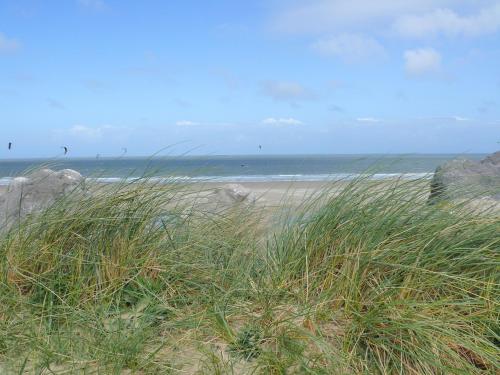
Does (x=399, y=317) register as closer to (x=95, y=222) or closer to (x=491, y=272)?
(x=491, y=272)

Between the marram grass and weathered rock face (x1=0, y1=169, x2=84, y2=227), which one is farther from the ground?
weathered rock face (x1=0, y1=169, x2=84, y2=227)

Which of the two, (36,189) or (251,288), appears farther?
(36,189)

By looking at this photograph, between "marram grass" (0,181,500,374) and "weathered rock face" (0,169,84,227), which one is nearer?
"marram grass" (0,181,500,374)

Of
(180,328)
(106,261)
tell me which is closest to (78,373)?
(180,328)

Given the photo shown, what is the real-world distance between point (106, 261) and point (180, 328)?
683 millimetres

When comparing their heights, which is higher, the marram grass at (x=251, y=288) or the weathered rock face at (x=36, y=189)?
the weathered rock face at (x=36, y=189)

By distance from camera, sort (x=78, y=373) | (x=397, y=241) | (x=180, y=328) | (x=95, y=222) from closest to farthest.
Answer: (x=78, y=373)
(x=180, y=328)
(x=397, y=241)
(x=95, y=222)

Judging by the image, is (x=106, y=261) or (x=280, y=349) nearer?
(x=280, y=349)

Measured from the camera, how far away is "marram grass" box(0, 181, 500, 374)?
8.99 ft

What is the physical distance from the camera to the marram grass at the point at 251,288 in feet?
8.99

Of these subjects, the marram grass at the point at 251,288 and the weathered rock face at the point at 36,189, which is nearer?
the marram grass at the point at 251,288

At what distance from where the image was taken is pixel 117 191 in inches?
146

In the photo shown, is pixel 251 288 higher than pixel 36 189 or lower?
lower

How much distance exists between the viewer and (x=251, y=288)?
321cm
